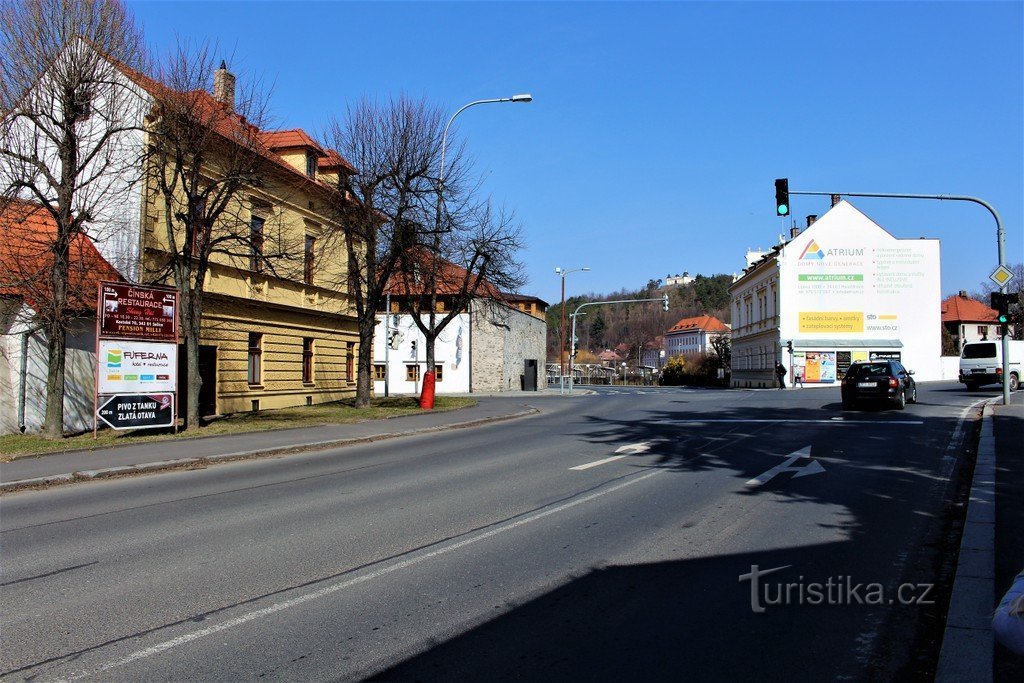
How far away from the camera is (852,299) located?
55594mm

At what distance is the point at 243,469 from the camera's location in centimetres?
1265

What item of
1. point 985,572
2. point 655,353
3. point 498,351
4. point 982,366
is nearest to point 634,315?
point 655,353

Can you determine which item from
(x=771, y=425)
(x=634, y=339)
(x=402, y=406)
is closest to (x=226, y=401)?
(x=402, y=406)

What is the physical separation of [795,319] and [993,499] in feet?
167

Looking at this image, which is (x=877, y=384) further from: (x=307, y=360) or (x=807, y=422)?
(x=307, y=360)

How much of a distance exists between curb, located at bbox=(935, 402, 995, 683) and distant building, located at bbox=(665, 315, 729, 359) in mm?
128801

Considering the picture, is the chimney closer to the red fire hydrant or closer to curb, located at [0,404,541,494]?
curb, located at [0,404,541,494]

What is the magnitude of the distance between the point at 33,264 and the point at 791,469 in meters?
16.6

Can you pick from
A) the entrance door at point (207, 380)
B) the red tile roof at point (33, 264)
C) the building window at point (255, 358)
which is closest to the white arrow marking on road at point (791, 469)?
the red tile roof at point (33, 264)

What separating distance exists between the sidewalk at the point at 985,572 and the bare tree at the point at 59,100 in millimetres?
16580

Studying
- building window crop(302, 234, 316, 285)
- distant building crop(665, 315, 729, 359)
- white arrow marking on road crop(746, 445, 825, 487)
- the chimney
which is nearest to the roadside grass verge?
building window crop(302, 234, 316, 285)

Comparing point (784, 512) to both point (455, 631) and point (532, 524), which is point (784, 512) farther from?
point (455, 631)

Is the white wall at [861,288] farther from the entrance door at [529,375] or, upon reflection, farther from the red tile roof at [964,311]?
the red tile roof at [964,311]

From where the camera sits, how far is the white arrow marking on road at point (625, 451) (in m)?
11.6
